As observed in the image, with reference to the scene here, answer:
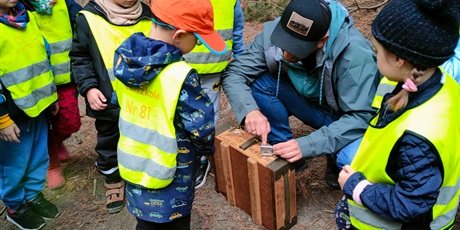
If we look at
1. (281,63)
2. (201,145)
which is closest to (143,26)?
(281,63)

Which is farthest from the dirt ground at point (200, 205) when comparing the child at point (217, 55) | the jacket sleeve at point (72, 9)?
the jacket sleeve at point (72, 9)

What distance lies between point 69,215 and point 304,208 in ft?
5.70

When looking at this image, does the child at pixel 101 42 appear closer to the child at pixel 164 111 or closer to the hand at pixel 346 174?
the child at pixel 164 111

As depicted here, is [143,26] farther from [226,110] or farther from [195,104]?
[226,110]

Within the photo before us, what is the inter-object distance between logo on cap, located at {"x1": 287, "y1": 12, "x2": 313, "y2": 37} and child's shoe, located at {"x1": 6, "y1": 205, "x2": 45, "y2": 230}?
220cm

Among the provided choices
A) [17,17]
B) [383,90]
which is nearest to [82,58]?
[17,17]

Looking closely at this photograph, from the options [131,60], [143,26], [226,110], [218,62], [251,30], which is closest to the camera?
[131,60]

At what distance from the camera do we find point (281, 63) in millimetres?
3088

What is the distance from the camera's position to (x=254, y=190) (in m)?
2.84

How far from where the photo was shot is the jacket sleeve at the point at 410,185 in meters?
1.67

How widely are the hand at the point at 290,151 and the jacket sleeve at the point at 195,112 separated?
2.26 ft

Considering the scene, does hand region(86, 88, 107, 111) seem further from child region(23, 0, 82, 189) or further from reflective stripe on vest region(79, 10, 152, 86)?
child region(23, 0, 82, 189)

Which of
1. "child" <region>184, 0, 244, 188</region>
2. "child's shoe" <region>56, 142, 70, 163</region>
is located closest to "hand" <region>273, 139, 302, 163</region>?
"child" <region>184, 0, 244, 188</region>

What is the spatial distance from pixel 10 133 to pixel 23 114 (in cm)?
20
